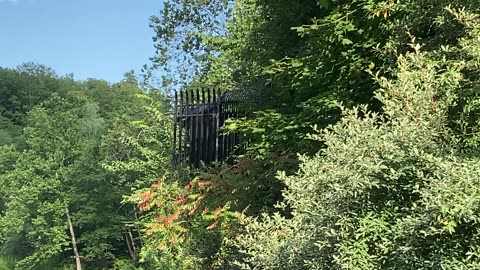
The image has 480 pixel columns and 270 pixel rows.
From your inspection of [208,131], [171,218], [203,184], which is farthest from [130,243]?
[203,184]

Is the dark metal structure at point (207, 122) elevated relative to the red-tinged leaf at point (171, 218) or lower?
elevated

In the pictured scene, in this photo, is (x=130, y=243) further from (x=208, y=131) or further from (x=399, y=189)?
(x=399, y=189)

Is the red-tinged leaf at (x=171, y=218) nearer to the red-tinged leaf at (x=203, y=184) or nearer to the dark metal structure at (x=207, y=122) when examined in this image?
the red-tinged leaf at (x=203, y=184)

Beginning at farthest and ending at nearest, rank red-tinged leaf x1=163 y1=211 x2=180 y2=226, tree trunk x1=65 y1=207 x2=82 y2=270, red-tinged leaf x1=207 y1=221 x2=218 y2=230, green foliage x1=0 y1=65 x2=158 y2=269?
1. tree trunk x1=65 y1=207 x2=82 y2=270
2. green foliage x1=0 y1=65 x2=158 y2=269
3. red-tinged leaf x1=163 y1=211 x2=180 y2=226
4. red-tinged leaf x1=207 y1=221 x2=218 y2=230

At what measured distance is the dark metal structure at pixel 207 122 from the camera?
6.86 m

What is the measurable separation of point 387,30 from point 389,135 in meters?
1.73

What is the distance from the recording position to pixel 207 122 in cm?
696

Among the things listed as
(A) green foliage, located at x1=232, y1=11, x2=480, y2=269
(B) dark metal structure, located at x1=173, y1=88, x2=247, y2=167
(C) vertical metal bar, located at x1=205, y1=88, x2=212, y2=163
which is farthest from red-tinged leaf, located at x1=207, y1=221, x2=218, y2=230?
(A) green foliage, located at x1=232, y1=11, x2=480, y2=269

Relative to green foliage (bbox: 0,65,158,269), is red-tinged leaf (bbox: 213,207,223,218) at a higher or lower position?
higher

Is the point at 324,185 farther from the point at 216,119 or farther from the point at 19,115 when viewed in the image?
the point at 19,115

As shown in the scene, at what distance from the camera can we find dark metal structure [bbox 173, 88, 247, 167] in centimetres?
686

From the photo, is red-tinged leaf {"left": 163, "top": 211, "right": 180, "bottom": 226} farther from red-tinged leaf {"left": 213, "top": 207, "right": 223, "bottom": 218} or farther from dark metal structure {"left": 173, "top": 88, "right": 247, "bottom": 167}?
red-tinged leaf {"left": 213, "top": 207, "right": 223, "bottom": 218}

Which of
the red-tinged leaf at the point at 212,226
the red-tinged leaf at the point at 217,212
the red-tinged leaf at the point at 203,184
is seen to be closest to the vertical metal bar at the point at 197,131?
the red-tinged leaf at the point at 203,184

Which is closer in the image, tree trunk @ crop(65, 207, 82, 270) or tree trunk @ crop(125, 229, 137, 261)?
tree trunk @ crop(125, 229, 137, 261)
